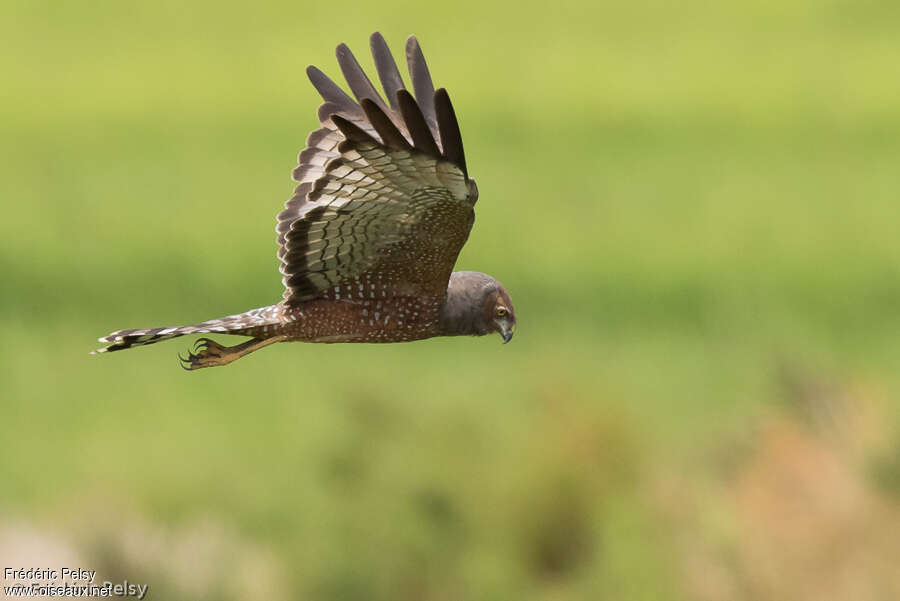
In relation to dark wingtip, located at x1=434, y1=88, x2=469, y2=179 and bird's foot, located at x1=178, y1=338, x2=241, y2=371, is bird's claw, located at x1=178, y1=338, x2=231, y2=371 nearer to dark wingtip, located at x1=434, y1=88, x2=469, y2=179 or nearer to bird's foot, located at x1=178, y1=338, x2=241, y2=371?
bird's foot, located at x1=178, y1=338, x2=241, y2=371

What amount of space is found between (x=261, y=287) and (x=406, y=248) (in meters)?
12.8

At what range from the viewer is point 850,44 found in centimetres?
3022

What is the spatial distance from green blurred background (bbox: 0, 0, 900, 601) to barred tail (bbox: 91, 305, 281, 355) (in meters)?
3.88

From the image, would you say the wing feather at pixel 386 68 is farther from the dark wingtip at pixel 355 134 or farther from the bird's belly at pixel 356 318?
the dark wingtip at pixel 355 134

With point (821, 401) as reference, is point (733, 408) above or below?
below

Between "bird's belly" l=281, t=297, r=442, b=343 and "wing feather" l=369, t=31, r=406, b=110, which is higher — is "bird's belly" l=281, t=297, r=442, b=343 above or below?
below

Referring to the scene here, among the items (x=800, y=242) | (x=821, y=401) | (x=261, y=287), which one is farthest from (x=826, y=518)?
(x=800, y=242)

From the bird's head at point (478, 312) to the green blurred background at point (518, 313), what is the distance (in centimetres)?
365

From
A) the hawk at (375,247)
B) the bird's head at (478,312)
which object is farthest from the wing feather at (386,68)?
the bird's head at (478,312)

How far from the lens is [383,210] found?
808cm

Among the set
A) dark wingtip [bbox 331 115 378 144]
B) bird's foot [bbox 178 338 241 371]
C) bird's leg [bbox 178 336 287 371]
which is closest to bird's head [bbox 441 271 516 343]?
bird's leg [bbox 178 336 287 371]

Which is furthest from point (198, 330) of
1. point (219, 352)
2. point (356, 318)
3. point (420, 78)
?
point (420, 78)

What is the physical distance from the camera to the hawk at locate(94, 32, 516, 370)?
7.83m

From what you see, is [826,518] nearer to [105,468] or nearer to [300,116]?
[105,468]
